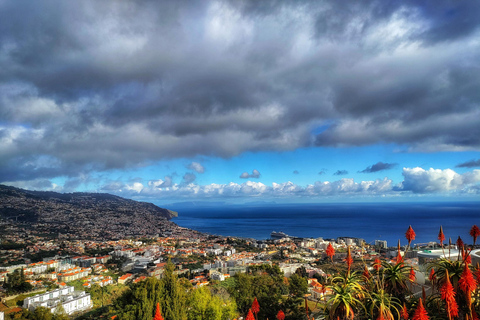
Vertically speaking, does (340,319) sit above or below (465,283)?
below

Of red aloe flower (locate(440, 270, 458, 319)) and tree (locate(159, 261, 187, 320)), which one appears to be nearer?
red aloe flower (locate(440, 270, 458, 319))

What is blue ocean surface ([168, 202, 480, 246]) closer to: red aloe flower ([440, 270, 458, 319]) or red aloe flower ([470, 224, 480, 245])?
red aloe flower ([470, 224, 480, 245])

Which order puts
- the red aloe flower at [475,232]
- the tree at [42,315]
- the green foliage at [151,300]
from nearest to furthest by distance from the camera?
the red aloe flower at [475,232] < the green foliage at [151,300] < the tree at [42,315]

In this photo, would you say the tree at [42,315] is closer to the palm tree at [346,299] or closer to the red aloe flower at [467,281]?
the palm tree at [346,299]

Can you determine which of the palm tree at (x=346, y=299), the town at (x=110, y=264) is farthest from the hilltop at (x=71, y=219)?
the palm tree at (x=346, y=299)

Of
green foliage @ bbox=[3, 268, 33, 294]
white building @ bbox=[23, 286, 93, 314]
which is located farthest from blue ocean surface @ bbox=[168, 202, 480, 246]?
green foliage @ bbox=[3, 268, 33, 294]

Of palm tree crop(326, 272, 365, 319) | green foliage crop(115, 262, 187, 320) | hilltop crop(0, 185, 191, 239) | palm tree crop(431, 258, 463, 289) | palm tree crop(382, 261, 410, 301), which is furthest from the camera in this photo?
hilltop crop(0, 185, 191, 239)

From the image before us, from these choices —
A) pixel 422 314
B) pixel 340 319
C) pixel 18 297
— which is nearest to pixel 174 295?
pixel 340 319

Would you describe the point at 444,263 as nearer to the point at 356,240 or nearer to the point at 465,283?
the point at 465,283

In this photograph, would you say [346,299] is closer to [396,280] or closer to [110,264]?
[396,280]
